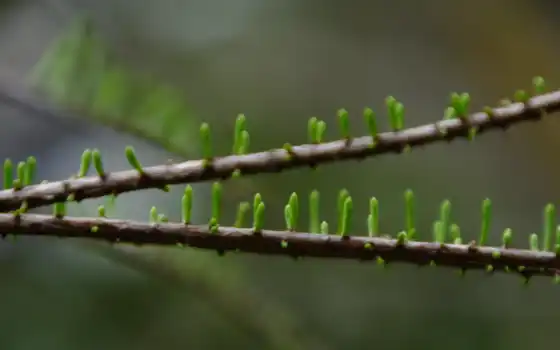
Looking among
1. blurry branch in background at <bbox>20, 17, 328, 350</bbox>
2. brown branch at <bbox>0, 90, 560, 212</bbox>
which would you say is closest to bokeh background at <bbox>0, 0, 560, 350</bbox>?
blurry branch in background at <bbox>20, 17, 328, 350</bbox>

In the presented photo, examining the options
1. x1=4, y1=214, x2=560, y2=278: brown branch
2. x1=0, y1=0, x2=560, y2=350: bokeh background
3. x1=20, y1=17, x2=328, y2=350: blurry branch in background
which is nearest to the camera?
x1=4, y1=214, x2=560, y2=278: brown branch

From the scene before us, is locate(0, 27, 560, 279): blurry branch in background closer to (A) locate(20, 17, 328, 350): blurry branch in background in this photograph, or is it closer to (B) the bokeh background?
(A) locate(20, 17, 328, 350): blurry branch in background

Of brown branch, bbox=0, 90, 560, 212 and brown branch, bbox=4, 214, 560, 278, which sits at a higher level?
brown branch, bbox=0, 90, 560, 212

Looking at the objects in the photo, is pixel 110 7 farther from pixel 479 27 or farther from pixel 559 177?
pixel 559 177

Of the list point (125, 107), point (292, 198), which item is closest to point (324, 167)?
point (125, 107)

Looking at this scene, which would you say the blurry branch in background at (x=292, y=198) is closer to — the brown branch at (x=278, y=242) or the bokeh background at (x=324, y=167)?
the brown branch at (x=278, y=242)

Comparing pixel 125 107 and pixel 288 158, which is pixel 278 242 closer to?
pixel 288 158
